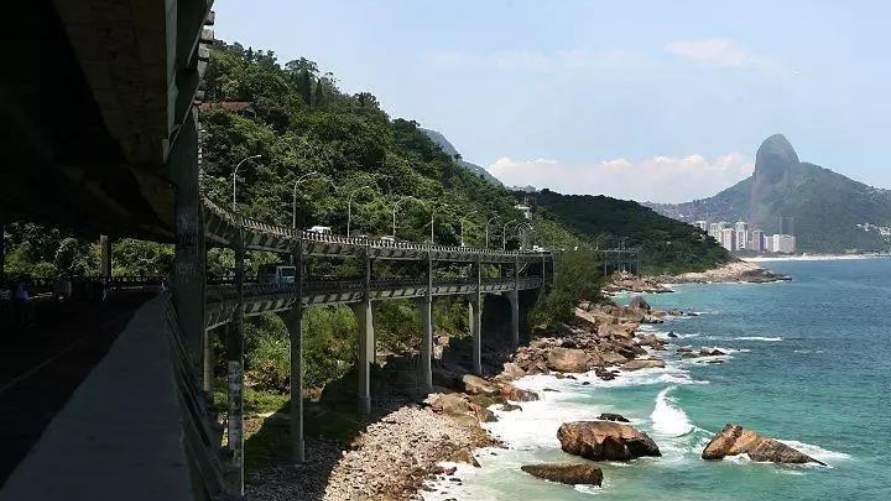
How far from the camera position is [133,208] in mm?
37531

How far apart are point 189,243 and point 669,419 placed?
40102 millimetres

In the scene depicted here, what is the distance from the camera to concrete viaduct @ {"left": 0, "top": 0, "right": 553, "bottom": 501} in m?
5.73

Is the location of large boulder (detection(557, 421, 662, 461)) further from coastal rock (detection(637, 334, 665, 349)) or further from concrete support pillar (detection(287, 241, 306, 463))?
coastal rock (detection(637, 334, 665, 349))

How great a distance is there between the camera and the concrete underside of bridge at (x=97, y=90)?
9515 mm

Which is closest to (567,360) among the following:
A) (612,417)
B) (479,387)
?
(479,387)

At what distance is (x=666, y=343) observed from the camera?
333 feet

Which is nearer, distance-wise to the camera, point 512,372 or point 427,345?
point 427,345

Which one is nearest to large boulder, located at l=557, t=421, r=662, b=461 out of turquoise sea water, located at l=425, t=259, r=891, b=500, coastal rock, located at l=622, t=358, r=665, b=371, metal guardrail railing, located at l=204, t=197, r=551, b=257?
turquoise sea water, located at l=425, t=259, r=891, b=500

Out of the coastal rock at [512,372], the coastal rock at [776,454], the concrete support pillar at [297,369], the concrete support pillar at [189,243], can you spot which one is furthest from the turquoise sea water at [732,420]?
the concrete support pillar at [189,243]

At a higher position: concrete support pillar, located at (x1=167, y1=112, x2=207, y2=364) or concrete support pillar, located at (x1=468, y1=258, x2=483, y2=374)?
concrete support pillar, located at (x1=167, y1=112, x2=207, y2=364)

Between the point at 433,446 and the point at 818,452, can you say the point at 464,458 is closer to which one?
the point at 433,446

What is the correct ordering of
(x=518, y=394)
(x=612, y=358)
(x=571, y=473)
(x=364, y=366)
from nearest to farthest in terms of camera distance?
(x=571, y=473)
(x=364, y=366)
(x=518, y=394)
(x=612, y=358)

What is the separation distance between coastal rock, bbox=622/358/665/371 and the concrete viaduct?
43.7 m

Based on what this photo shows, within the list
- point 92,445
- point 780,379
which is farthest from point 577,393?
point 92,445
